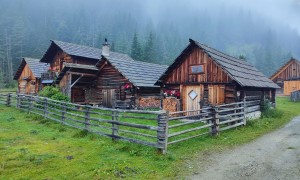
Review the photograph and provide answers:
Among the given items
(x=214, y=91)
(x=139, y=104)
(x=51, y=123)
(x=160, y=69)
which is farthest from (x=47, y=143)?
(x=160, y=69)

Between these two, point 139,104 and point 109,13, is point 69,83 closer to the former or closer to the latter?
point 139,104

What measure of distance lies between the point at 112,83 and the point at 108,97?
4.96 ft

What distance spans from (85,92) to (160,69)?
8872 mm

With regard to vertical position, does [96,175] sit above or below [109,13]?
below

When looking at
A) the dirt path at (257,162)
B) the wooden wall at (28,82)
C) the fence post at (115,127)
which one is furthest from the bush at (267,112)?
the wooden wall at (28,82)

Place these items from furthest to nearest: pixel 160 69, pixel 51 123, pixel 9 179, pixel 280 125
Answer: pixel 160 69, pixel 280 125, pixel 51 123, pixel 9 179

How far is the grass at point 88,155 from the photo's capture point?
25.3 ft

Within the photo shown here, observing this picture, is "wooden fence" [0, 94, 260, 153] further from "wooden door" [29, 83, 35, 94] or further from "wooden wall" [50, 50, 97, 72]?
"wooden door" [29, 83, 35, 94]

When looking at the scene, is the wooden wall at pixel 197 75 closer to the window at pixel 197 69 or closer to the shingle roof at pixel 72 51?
the window at pixel 197 69

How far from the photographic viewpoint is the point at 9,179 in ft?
23.2

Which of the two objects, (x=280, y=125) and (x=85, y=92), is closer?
(x=280, y=125)

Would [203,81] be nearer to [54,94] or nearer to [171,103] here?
[171,103]

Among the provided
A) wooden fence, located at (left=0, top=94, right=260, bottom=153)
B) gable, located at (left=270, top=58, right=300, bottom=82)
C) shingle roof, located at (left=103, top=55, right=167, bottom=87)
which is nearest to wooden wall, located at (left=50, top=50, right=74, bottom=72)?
shingle roof, located at (left=103, top=55, right=167, bottom=87)

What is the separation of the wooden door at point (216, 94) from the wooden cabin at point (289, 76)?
94.6 feet
